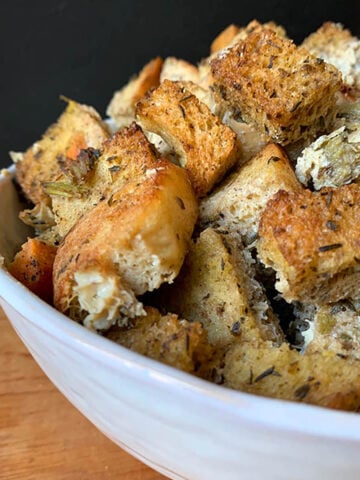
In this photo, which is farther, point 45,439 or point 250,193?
point 45,439

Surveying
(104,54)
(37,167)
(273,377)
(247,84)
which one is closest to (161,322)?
(273,377)

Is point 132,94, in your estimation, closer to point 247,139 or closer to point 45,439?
point 247,139

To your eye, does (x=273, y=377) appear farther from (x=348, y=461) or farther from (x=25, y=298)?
(x=25, y=298)

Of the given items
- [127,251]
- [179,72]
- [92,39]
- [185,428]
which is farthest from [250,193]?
[92,39]

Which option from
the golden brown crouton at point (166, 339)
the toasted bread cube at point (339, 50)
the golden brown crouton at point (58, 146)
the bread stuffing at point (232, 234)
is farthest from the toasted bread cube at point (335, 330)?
the golden brown crouton at point (58, 146)

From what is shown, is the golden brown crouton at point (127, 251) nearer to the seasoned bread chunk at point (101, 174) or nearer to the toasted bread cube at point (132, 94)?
the seasoned bread chunk at point (101, 174)

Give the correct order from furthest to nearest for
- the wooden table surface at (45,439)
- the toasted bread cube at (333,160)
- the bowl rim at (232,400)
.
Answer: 1. the wooden table surface at (45,439)
2. the toasted bread cube at (333,160)
3. the bowl rim at (232,400)

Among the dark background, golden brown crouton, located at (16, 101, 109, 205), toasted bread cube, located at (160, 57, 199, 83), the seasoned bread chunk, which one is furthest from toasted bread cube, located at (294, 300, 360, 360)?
the dark background
